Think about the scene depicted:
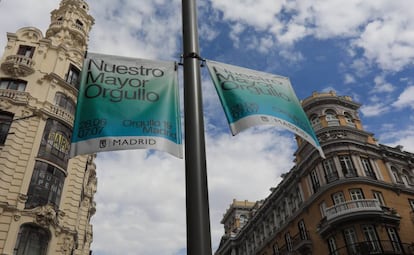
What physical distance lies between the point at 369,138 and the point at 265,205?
43.0 ft

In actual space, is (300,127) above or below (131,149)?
above

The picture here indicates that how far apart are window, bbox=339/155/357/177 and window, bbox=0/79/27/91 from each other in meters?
24.8

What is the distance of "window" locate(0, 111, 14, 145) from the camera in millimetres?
23328

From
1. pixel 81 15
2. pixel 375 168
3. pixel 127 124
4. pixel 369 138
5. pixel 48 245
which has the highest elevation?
pixel 81 15

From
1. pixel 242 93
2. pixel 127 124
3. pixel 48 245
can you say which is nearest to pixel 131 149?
pixel 127 124

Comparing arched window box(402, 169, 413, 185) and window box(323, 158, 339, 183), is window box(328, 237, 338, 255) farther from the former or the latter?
arched window box(402, 169, 413, 185)

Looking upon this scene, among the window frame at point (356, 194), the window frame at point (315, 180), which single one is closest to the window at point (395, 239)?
the window frame at point (356, 194)

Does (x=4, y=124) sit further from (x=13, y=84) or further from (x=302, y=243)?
(x=302, y=243)

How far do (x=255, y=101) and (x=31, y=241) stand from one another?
65.4 feet

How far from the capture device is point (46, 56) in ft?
92.4

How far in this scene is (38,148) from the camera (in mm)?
23453

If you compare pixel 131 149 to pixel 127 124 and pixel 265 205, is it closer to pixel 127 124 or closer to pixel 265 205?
pixel 127 124

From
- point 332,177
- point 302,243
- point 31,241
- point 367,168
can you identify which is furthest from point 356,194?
point 31,241

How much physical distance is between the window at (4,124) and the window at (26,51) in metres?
5.79
